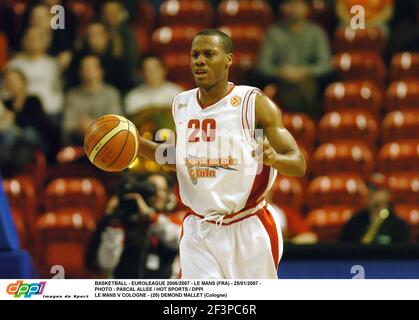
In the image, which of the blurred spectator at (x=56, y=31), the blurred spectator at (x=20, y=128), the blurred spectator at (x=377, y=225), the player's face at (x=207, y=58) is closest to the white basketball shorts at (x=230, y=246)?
the player's face at (x=207, y=58)

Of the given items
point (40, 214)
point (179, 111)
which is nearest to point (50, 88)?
point (40, 214)

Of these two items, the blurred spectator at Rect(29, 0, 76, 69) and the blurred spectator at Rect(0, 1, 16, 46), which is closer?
the blurred spectator at Rect(29, 0, 76, 69)

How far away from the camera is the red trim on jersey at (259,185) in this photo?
16.5ft

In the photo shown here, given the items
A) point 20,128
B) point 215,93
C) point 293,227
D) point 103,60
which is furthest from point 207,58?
point 103,60

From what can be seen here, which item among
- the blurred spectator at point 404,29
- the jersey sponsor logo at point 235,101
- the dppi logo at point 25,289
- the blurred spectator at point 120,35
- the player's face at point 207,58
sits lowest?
the dppi logo at point 25,289

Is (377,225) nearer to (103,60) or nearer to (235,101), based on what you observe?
(235,101)

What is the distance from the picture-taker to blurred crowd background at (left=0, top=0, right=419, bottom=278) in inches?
289

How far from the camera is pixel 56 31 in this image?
8.43 m

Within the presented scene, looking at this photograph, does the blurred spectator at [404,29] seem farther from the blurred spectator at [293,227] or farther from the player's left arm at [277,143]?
the player's left arm at [277,143]

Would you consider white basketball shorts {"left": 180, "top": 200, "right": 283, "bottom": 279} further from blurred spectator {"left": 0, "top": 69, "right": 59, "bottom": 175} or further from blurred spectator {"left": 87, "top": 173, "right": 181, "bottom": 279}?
blurred spectator {"left": 0, "top": 69, "right": 59, "bottom": 175}

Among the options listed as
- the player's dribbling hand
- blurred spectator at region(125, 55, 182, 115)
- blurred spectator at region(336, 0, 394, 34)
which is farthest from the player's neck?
blurred spectator at region(336, 0, 394, 34)

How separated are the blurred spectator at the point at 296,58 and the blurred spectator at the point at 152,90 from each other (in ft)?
2.30

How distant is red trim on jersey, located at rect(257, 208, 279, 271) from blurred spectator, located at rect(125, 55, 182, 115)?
2582 mm

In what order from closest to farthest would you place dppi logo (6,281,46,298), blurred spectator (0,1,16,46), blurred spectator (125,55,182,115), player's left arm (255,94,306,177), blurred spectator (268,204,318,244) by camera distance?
1. player's left arm (255,94,306,177)
2. dppi logo (6,281,46,298)
3. blurred spectator (268,204,318,244)
4. blurred spectator (125,55,182,115)
5. blurred spectator (0,1,16,46)
